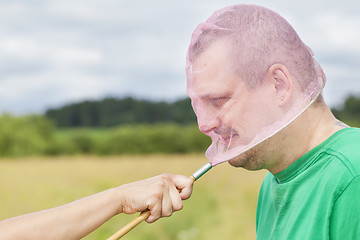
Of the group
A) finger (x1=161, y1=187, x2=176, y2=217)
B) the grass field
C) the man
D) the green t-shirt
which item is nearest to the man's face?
the man

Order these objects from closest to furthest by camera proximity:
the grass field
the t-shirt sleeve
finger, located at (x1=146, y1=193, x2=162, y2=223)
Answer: the t-shirt sleeve → finger, located at (x1=146, y1=193, x2=162, y2=223) → the grass field

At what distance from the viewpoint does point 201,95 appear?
191cm

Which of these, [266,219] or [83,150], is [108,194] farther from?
[83,150]

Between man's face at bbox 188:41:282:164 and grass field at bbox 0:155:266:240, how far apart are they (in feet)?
17.5

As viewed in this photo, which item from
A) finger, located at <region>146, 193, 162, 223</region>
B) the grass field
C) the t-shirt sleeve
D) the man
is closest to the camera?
the t-shirt sleeve

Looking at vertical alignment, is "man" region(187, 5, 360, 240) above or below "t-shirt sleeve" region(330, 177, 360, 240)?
above

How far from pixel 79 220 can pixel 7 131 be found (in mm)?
24394

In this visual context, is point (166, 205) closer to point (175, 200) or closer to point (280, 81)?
point (175, 200)

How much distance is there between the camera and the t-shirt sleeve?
62.7 inches

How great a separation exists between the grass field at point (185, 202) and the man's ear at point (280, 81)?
544 centimetres

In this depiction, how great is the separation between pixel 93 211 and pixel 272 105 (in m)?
0.81

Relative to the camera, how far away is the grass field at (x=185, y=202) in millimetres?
8148

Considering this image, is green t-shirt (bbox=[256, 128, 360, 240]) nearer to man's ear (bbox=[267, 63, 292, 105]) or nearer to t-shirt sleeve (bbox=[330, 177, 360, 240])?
t-shirt sleeve (bbox=[330, 177, 360, 240])

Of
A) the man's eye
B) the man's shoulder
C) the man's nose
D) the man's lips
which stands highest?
the man's eye
